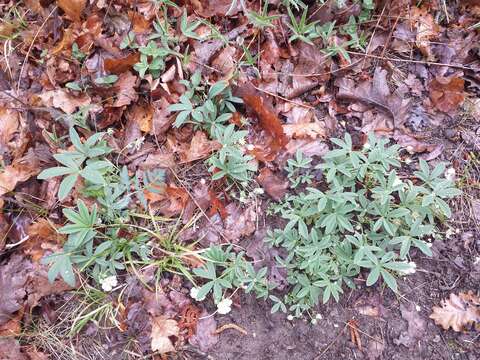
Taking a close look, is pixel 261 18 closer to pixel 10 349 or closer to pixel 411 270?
pixel 411 270

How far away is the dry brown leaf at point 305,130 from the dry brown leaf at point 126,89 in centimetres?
98

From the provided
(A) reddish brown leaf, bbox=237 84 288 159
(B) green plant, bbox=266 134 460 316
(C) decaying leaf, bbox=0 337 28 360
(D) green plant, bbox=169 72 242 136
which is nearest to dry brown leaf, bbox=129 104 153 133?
(D) green plant, bbox=169 72 242 136

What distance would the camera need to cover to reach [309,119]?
8.55 feet

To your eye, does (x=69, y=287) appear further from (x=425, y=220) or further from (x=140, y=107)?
(x=425, y=220)

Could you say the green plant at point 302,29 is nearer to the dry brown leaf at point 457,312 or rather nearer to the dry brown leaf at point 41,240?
the dry brown leaf at point 457,312

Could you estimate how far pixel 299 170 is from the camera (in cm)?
246

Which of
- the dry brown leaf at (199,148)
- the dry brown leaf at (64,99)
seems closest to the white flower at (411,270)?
the dry brown leaf at (199,148)

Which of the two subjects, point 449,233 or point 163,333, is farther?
point 449,233

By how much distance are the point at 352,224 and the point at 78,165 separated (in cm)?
155

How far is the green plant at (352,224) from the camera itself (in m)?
2.15

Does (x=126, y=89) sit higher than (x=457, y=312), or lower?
higher

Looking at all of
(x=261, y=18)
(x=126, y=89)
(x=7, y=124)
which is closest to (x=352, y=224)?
(x=261, y=18)

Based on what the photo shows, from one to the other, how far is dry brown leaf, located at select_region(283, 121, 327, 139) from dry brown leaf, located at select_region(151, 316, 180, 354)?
4.25 feet

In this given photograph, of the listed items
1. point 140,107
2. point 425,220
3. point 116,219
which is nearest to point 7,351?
point 116,219
